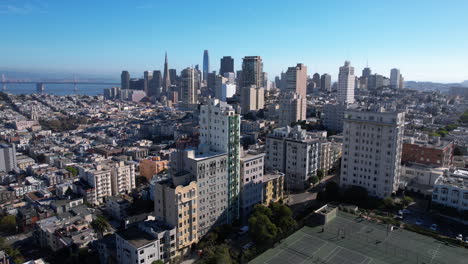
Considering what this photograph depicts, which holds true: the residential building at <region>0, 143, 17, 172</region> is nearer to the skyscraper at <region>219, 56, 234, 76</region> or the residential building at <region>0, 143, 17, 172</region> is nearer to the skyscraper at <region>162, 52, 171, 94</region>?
the skyscraper at <region>162, 52, 171, 94</region>

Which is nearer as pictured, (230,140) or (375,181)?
(230,140)

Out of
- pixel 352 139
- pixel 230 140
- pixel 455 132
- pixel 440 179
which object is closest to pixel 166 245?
pixel 230 140

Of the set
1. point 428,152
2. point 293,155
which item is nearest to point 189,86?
point 293,155

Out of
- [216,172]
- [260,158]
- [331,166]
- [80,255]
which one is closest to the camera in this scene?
[80,255]

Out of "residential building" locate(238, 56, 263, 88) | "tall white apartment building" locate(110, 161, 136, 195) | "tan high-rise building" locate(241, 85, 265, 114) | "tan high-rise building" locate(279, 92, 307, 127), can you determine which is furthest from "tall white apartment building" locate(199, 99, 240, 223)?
"residential building" locate(238, 56, 263, 88)

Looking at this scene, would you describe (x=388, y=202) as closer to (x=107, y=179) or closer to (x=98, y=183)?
(x=107, y=179)

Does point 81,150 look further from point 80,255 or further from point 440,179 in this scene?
point 440,179

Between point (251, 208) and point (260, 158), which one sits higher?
point (260, 158)

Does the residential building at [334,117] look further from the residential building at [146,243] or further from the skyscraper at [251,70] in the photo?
the residential building at [146,243]
